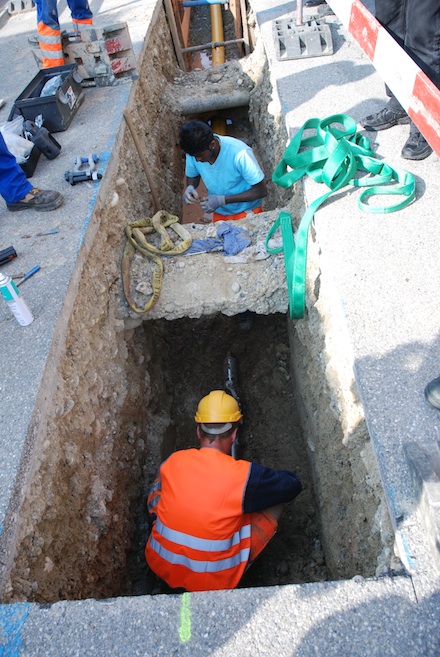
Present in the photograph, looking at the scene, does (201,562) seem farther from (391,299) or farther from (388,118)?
(388,118)

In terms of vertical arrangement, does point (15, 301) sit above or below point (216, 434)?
above

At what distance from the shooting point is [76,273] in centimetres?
294

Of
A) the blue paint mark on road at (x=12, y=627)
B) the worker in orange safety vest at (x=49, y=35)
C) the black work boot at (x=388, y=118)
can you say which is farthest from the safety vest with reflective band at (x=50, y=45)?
the blue paint mark on road at (x=12, y=627)

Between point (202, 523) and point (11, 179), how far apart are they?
2.81m

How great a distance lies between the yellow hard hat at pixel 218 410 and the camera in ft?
9.70

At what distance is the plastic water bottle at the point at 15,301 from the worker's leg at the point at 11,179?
1.20m

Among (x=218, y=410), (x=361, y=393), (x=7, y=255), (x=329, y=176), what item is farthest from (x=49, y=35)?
(x=361, y=393)

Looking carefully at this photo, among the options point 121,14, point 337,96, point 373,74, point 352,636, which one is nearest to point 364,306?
point 352,636

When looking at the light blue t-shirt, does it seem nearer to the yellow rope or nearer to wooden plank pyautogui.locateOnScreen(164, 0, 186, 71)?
the yellow rope

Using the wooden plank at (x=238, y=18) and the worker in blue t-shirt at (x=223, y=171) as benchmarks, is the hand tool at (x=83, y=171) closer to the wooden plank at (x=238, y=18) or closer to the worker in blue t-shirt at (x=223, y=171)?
the worker in blue t-shirt at (x=223, y=171)

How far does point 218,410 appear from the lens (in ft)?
9.77

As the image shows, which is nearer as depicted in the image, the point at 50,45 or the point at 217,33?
the point at 50,45

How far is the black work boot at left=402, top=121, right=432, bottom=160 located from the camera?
3.11 metres

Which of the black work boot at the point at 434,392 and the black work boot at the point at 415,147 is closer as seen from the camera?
the black work boot at the point at 434,392
